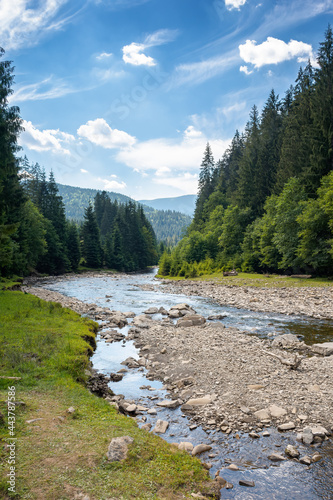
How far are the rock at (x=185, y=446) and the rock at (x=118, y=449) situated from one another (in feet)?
4.39

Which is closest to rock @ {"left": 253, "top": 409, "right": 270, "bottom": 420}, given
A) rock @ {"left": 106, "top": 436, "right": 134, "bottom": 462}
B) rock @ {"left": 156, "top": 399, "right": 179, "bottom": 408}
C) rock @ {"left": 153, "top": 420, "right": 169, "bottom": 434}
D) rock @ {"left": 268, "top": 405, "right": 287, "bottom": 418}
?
rock @ {"left": 268, "top": 405, "right": 287, "bottom": 418}

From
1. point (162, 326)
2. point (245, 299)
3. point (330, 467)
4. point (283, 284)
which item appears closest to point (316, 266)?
point (283, 284)

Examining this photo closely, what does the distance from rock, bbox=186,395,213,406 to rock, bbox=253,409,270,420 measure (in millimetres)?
1392

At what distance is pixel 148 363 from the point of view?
39.8ft

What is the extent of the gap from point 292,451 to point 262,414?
1456mm

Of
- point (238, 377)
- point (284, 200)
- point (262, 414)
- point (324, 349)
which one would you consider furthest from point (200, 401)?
point (284, 200)

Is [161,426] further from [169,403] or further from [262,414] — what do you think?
[262,414]

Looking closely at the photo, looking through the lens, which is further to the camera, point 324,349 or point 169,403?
point 324,349

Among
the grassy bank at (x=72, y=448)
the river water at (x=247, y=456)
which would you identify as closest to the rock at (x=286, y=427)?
the river water at (x=247, y=456)

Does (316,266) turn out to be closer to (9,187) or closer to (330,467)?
(330,467)

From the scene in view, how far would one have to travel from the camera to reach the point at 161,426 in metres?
7.45

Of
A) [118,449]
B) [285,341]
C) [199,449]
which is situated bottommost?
[199,449]

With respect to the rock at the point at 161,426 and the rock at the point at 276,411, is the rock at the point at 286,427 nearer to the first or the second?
the rock at the point at 276,411

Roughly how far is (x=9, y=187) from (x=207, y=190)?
68.8m
